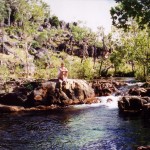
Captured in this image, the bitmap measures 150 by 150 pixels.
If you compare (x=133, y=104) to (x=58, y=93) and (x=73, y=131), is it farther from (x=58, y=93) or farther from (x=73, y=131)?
(x=73, y=131)

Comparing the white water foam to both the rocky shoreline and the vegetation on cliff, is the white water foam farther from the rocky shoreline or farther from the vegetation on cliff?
the vegetation on cliff

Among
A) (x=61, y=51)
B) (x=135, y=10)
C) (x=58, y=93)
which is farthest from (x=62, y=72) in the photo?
(x=61, y=51)

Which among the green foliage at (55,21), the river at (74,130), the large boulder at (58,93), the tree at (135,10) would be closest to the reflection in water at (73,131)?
the river at (74,130)

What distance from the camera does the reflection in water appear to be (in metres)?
25.6

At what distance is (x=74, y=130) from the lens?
30.7 meters

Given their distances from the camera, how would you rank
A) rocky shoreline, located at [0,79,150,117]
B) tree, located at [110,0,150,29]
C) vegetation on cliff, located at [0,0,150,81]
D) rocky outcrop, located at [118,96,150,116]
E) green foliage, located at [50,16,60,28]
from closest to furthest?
tree, located at [110,0,150,29], rocky outcrop, located at [118,96,150,116], rocky shoreline, located at [0,79,150,117], vegetation on cliff, located at [0,0,150,81], green foliage, located at [50,16,60,28]

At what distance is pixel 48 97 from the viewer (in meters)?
44.8

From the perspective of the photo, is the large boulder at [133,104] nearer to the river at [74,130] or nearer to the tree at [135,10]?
the river at [74,130]

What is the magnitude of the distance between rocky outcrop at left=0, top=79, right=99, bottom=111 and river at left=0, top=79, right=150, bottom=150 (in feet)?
11.4

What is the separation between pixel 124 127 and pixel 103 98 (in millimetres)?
18211

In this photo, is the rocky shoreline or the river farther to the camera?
the rocky shoreline

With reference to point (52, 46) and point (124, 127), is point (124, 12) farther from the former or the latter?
point (52, 46)

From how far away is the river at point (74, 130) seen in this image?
25578mm

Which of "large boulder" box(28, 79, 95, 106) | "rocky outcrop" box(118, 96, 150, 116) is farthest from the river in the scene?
"large boulder" box(28, 79, 95, 106)
